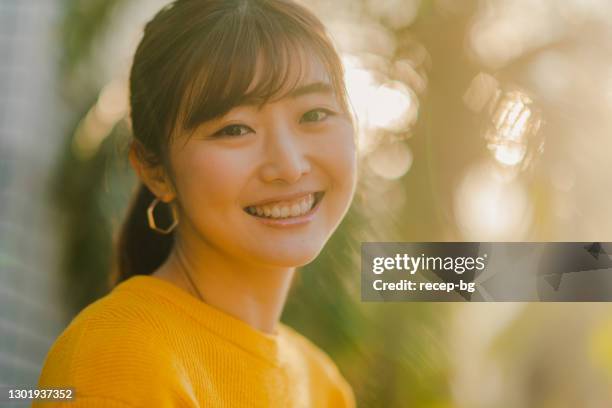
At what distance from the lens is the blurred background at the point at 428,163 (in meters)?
1.11

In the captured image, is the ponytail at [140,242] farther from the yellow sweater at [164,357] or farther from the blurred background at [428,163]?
the blurred background at [428,163]

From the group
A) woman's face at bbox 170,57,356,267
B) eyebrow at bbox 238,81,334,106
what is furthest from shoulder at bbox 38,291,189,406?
→ eyebrow at bbox 238,81,334,106

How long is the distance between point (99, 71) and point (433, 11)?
579 mm

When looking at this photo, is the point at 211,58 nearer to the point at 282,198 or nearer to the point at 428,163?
the point at 282,198

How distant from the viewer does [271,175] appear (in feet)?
2.48

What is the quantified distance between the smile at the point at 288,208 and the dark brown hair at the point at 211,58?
10 centimetres

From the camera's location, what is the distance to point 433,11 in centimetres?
120

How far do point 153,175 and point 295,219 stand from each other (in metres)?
0.16

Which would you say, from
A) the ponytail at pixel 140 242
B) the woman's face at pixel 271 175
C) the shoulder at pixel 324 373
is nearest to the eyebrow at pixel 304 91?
the woman's face at pixel 271 175

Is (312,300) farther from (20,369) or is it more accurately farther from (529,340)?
(20,369)

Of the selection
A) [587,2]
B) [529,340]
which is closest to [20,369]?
[529,340]

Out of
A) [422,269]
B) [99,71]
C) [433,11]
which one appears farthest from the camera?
[99,71]
